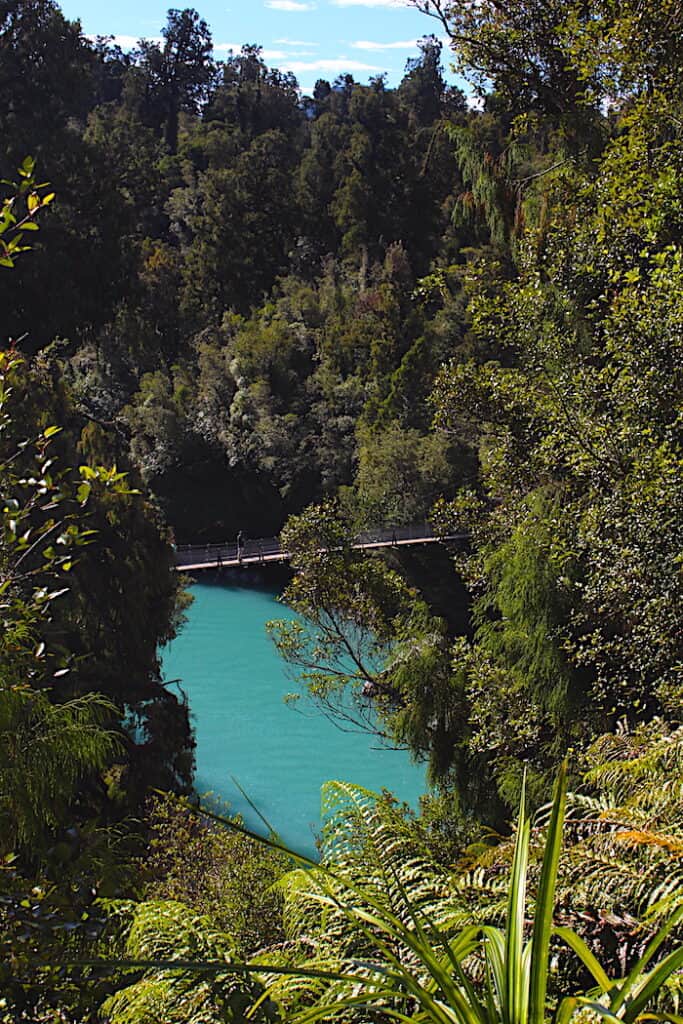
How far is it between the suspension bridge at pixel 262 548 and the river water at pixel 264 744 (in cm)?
A: 147

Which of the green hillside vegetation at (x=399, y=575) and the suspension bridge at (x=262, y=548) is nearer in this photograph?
the green hillside vegetation at (x=399, y=575)

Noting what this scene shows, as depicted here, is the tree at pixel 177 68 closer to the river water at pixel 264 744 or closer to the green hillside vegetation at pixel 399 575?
the green hillside vegetation at pixel 399 575

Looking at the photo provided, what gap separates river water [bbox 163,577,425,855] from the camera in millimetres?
9602

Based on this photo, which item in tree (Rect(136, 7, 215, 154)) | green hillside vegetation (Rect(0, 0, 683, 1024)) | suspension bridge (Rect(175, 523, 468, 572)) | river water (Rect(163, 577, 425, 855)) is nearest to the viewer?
green hillside vegetation (Rect(0, 0, 683, 1024))

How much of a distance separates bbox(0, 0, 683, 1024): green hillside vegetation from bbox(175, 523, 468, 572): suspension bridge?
44cm

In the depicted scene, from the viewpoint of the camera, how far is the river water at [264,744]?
9.60m

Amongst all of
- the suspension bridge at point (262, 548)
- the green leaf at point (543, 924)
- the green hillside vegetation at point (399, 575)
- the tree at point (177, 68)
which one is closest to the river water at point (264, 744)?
the green hillside vegetation at point (399, 575)

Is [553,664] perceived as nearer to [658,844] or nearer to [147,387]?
[658,844]

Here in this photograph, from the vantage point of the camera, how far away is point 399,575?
948 centimetres

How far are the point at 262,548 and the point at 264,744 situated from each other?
4471 mm

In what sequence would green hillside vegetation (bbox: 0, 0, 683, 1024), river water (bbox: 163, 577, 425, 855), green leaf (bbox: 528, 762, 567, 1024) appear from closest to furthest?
green leaf (bbox: 528, 762, 567, 1024)
green hillside vegetation (bbox: 0, 0, 683, 1024)
river water (bbox: 163, 577, 425, 855)

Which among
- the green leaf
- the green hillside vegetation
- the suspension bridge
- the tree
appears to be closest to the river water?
the green hillside vegetation

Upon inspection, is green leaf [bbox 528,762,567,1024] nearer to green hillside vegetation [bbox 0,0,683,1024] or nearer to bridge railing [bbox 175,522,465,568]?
green hillside vegetation [bbox 0,0,683,1024]

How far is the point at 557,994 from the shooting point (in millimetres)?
1246
